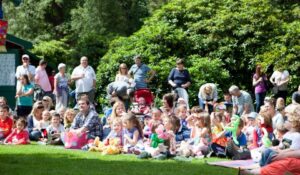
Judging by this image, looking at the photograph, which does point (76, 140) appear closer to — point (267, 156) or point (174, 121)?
point (174, 121)

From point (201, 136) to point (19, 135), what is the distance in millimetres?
3931

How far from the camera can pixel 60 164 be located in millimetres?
10844

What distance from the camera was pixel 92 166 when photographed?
10641 millimetres

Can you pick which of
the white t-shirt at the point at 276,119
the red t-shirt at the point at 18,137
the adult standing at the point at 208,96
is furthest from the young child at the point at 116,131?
the adult standing at the point at 208,96

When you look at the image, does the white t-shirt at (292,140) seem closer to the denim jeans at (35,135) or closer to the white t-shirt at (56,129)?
the white t-shirt at (56,129)

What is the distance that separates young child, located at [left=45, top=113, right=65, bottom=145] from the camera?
14.3 m

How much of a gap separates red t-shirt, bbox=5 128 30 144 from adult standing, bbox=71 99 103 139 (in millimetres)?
1059

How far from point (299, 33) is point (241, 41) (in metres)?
2.13

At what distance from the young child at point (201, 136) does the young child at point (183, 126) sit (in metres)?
0.70

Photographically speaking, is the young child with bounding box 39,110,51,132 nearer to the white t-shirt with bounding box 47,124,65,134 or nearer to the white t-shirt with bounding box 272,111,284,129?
the white t-shirt with bounding box 47,124,65,134

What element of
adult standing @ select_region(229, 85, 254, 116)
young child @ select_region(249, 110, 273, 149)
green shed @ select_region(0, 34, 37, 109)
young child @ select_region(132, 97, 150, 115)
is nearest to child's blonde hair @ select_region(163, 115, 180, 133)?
young child @ select_region(249, 110, 273, 149)

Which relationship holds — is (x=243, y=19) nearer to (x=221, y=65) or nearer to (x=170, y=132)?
(x=221, y=65)

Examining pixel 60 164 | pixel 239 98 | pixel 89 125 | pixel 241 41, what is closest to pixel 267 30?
pixel 241 41

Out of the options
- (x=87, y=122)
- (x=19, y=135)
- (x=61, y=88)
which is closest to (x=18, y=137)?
(x=19, y=135)
